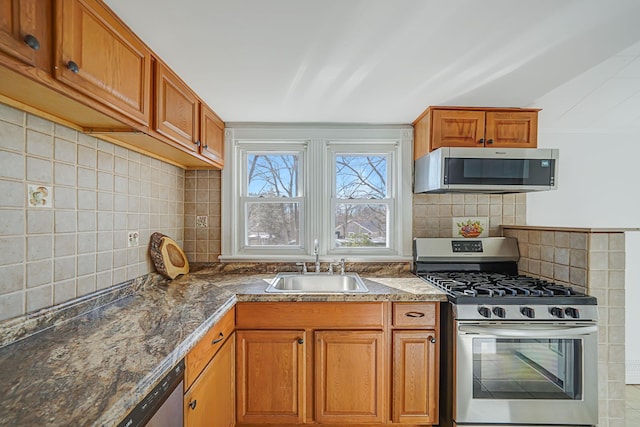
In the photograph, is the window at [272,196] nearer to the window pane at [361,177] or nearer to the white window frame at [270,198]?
the white window frame at [270,198]

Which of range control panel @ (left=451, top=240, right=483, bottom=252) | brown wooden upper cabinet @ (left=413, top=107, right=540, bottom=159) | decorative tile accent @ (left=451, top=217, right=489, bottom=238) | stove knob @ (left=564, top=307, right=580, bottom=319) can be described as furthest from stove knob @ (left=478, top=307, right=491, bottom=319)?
brown wooden upper cabinet @ (left=413, top=107, right=540, bottom=159)

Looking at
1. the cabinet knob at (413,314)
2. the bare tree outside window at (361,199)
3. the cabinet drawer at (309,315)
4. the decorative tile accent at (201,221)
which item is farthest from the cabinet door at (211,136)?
the cabinet knob at (413,314)

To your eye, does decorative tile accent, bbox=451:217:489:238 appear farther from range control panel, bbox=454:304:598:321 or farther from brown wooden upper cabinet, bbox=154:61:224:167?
brown wooden upper cabinet, bbox=154:61:224:167

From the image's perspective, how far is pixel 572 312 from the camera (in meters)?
1.73

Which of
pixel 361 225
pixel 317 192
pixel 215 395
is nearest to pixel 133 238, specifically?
pixel 215 395

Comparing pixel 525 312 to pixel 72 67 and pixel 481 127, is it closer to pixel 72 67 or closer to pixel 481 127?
pixel 481 127

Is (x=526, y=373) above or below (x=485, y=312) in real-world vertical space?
below

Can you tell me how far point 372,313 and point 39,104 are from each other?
5.99 feet

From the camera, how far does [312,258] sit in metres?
2.52

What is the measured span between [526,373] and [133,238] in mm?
2426

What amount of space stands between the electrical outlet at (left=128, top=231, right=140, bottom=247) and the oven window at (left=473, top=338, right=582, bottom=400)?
207cm

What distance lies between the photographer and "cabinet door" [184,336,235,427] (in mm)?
1229

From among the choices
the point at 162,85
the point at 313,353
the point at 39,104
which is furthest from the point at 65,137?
the point at 313,353

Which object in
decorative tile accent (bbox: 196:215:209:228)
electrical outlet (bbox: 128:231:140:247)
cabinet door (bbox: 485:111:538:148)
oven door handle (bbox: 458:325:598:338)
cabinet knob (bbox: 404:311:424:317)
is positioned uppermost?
cabinet door (bbox: 485:111:538:148)
